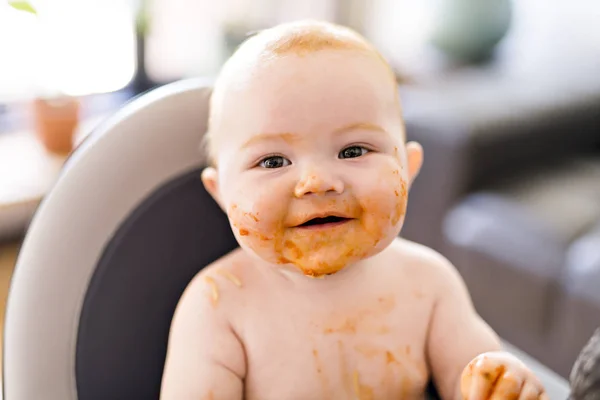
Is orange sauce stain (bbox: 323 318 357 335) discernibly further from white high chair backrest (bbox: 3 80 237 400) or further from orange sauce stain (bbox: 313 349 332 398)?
white high chair backrest (bbox: 3 80 237 400)

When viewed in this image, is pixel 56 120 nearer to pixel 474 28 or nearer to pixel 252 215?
pixel 474 28

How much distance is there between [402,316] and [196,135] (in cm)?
29

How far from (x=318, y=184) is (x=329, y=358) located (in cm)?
19

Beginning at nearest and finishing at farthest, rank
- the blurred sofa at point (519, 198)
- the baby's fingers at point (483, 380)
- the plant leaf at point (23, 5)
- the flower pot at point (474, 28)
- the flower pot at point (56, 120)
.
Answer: the baby's fingers at point (483, 380) < the blurred sofa at point (519, 198) < the plant leaf at point (23, 5) < the flower pot at point (56, 120) < the flower pot at point (474, 28)

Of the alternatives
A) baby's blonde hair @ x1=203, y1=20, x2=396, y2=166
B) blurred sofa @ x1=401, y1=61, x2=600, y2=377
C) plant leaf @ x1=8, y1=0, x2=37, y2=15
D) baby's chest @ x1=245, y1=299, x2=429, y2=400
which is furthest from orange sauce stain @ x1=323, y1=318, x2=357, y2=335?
plant leaf @ x1=8, y1=0, x2=37, y2=15

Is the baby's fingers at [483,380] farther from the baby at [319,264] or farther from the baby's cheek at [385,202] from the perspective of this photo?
the baby's cheek at [385,202]

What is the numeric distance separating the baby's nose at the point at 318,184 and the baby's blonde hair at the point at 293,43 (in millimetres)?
107

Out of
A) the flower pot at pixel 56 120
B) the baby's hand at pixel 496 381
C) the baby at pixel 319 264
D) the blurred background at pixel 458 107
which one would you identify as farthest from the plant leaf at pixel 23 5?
the baby's hand at pixel 496 381

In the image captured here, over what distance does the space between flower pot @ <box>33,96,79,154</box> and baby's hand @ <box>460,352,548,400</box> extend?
1514 millimetres

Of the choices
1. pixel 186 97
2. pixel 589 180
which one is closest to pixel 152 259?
pixel 186 97

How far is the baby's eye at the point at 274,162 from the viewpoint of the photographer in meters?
0.57

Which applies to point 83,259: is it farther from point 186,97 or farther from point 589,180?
point 589,180

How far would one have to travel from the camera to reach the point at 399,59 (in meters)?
2.27

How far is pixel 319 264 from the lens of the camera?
55 centimetres
